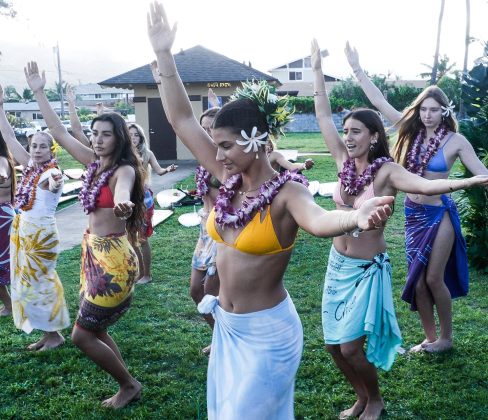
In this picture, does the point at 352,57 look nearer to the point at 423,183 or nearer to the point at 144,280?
the point at 423,183

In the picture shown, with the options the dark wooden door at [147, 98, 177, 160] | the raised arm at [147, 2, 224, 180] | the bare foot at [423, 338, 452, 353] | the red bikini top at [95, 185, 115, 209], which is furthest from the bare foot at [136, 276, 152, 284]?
the dark wooden door at [147, 98, 177, 160]

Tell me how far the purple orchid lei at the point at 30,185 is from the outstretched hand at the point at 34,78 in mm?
683

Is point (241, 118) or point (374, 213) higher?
point (241, 118)

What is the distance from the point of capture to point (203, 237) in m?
4.74

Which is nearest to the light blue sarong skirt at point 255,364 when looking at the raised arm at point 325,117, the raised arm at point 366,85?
the raised arm at point 325,117

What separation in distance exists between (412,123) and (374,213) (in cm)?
338

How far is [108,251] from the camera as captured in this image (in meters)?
3.80

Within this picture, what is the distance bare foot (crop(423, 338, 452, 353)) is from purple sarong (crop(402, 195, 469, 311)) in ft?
1.19

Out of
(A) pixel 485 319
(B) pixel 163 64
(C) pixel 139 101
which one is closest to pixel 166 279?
(A) pixel 485 319

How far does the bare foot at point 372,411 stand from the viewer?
3.63 meters

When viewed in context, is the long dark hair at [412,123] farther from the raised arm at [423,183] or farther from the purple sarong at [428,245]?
the raised arm at [423,183]

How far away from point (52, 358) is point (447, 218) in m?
3.52

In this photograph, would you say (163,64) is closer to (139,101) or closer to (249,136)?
(249,136)

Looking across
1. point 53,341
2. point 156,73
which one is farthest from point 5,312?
point 156,73
